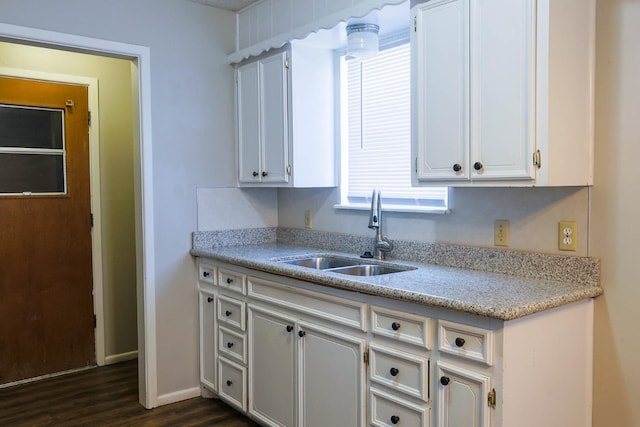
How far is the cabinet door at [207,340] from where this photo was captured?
10.4ft

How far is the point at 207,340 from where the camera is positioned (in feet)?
10.6

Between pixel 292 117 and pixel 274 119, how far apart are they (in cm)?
16

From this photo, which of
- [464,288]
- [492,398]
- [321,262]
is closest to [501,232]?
[464,288]

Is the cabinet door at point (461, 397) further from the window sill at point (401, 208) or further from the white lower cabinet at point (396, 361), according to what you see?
the window sill at point (401, 208)

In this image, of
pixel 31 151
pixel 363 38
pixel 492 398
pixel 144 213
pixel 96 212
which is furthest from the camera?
pixel 96 212

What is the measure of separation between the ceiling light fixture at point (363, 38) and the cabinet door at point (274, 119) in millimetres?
510

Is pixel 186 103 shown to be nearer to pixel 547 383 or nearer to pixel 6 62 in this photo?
pixel 6 62

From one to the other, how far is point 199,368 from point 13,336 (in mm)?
1298

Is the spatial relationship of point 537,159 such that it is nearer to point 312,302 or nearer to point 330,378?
point 312,302

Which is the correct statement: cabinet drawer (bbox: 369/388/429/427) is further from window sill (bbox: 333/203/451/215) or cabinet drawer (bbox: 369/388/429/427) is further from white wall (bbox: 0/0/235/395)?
white wall (bbox: 0/0/235/395)

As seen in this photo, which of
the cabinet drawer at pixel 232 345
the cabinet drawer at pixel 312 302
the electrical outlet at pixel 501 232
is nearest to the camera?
the cabinet drawer at pixel 312 302

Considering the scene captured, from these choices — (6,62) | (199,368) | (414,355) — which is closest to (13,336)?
(199,368)

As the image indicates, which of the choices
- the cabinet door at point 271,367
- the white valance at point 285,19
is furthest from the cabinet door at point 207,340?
the white valance at point 285,19

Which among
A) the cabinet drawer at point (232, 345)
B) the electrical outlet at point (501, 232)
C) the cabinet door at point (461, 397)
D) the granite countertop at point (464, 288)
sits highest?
the electrical outlet at point (501, 232)
